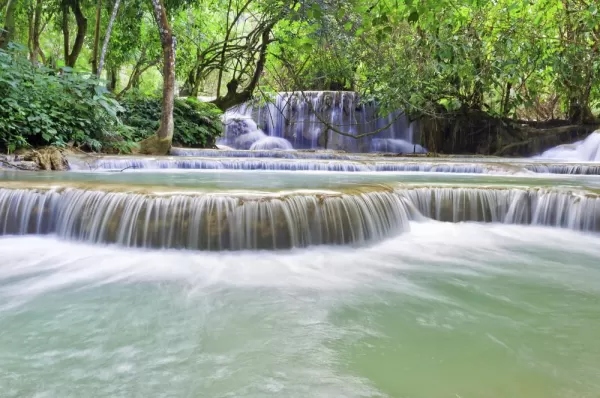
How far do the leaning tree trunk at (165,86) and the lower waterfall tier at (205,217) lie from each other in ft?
19.8

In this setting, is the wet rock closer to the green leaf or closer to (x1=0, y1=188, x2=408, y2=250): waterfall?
(x1=0, y1=188, x2=408, y2=250): waterfall

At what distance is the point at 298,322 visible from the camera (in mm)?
2650

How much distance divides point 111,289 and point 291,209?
175cm

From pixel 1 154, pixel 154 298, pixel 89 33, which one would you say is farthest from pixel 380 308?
pixel 89 33

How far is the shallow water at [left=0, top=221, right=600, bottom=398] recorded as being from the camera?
6.40 feet

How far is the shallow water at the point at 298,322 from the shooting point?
6.40 feet

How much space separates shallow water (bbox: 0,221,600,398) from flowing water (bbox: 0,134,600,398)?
13mm

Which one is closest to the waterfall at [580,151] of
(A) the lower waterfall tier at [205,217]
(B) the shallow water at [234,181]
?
(B) the shallow water at [234,181]

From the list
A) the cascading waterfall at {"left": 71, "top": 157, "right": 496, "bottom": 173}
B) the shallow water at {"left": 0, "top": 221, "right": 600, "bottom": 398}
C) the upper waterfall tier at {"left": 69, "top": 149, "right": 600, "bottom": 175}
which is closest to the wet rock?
the upper waterfall tier at {"left": 69, "top": 149, "right": 600, "bottom": 175}

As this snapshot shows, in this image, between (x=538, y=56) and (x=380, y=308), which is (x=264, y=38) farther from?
(x=380, y=308)

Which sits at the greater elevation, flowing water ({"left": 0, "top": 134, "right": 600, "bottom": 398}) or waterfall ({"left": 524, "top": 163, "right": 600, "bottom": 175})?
waterfall ({"left": 524, "top": 163, "right": 600, "bottom": 175})

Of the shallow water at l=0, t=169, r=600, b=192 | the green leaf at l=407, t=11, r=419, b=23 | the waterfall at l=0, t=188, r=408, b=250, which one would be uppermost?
the green leaf at l=407, t=11, r=419, b=23

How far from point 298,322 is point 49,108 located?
27.8ft

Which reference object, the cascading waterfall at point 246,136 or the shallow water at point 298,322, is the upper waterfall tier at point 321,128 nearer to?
the cascading waterfall at point 246,136
